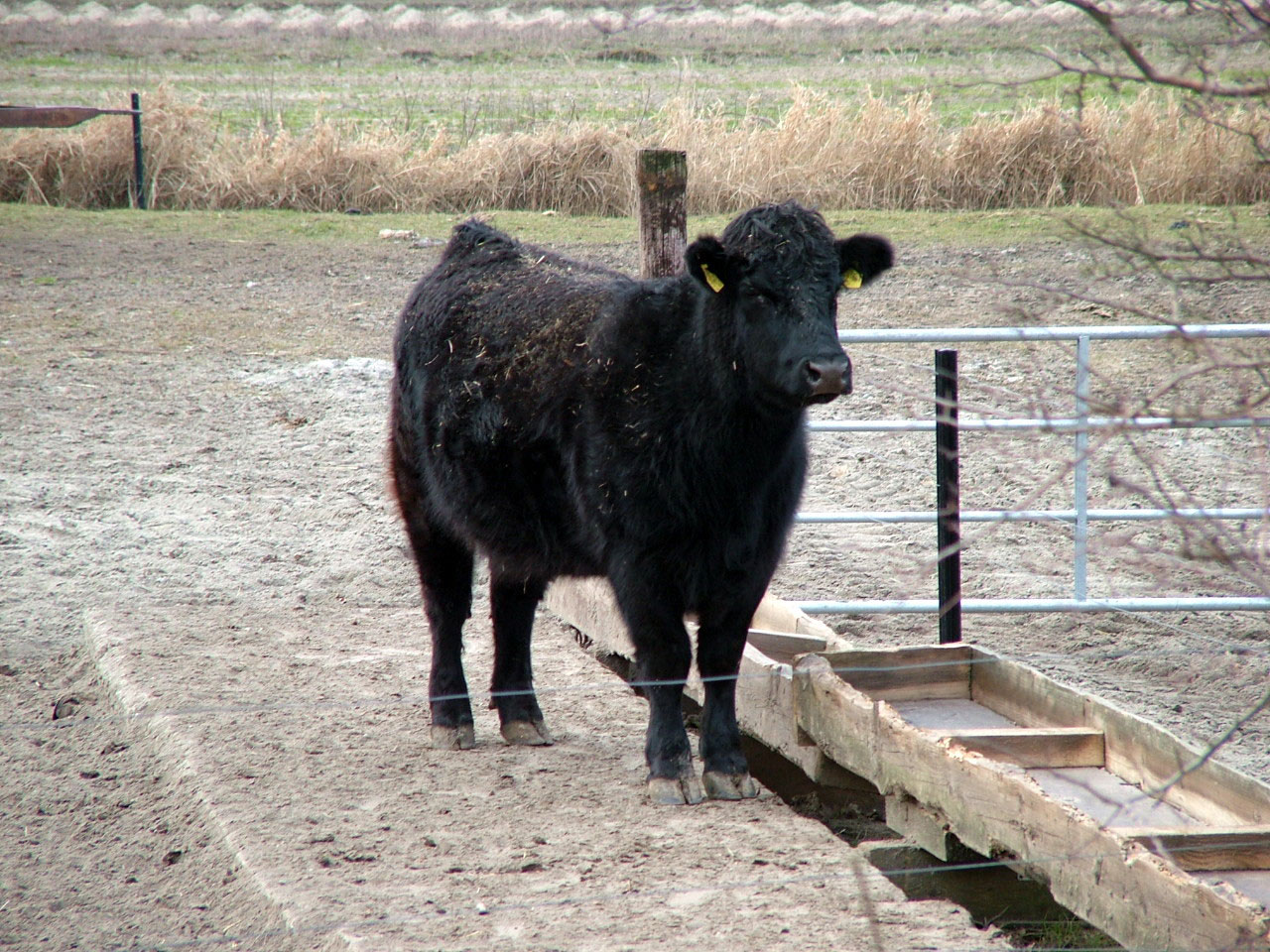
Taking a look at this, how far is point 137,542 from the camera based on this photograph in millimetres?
7320

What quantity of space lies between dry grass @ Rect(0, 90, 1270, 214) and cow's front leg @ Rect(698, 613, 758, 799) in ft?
33.8

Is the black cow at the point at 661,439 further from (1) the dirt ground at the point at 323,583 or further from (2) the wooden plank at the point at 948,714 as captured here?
(2) the wooden plank at the point at 948,714

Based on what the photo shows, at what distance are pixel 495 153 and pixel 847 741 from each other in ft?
40.8

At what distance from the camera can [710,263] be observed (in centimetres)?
425

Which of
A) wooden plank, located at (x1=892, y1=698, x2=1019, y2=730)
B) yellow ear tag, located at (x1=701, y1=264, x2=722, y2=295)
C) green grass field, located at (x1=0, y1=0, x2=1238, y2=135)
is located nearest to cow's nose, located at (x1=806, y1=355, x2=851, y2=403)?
yellow ear tag, located at (x1=701, y1=264, x2=722, y2=295)

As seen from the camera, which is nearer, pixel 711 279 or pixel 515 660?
pixel 711 279

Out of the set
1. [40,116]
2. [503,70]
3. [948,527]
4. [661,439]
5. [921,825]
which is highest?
[503,70]

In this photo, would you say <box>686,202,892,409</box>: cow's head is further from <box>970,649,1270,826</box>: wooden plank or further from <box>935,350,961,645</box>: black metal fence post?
<box>970,649,1270,826</box>: wooden plank

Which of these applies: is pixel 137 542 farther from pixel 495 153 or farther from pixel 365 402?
pixel 495 153

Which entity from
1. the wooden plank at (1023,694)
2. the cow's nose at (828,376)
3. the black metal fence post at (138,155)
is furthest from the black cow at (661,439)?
the black metal fence post at (138,155)

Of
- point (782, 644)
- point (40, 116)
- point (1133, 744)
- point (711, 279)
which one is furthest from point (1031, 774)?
point (40, 116)

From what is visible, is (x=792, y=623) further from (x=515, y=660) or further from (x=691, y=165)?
(x=691, y=165)

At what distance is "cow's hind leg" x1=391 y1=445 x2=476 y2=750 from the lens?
509 cm

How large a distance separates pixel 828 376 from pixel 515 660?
6.42ft
